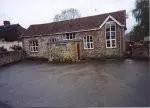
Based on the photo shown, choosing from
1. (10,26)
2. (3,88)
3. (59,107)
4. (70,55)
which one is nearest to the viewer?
(59,107)

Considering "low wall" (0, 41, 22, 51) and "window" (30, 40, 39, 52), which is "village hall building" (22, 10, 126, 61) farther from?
"low wall" (0, 41, 22, 51)

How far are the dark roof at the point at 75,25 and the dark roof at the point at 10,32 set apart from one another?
635 centimetres

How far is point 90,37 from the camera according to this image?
90.4 feet

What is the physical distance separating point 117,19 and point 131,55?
483 centimetres

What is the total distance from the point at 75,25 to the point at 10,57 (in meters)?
10.3

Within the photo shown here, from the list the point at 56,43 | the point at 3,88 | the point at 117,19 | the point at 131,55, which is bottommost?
the point at 3,88

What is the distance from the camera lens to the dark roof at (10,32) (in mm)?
40281

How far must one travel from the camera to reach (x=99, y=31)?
26.6 m

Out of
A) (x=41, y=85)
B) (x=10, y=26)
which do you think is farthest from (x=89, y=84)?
(x=10, y=26)

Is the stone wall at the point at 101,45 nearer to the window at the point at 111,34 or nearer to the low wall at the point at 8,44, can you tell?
the window at the point at 111,34

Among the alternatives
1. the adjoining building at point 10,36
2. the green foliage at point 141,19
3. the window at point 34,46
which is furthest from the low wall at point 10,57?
the green foliage at point 141,19

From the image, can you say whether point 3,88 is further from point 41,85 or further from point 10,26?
point 10,26

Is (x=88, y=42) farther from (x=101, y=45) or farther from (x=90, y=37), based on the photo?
(x=101, y=45)

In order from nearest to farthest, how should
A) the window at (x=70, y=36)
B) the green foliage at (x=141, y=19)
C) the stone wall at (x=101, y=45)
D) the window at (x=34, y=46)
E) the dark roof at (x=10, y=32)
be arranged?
the stone wall at (x=101, y=45) → the window at (x=70, y=36) → the window at (x=34, y=46) → the green foliage at (x=141, y=19) → the dark roof at (x=10, y=32)
